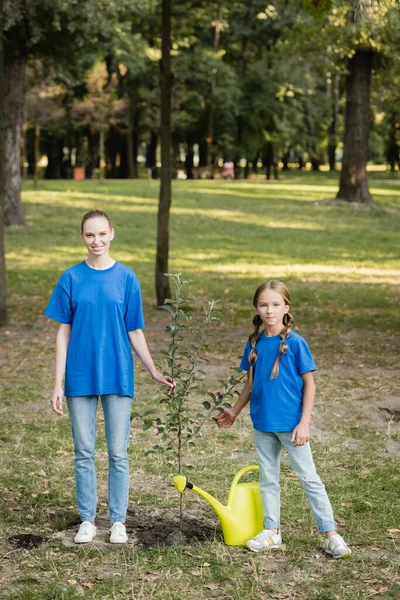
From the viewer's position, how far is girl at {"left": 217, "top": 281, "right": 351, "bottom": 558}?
197 inches

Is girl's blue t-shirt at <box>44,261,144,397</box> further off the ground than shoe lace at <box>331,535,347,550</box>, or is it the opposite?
girl's blue t-shirt at <box>44,261,144,397</box>

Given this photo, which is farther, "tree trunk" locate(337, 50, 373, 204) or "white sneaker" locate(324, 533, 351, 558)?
"tree trunk" locate(337, 50, 373, 204)

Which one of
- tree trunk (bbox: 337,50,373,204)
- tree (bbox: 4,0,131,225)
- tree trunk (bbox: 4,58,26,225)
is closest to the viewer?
tree (bbox: 4,0,131,225)

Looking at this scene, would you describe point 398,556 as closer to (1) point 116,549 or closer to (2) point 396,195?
(1) point 116,549

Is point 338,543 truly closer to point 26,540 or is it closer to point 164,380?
point 164,380

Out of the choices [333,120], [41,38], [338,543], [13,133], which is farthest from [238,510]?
[333,120]

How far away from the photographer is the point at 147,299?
14578 millimetres

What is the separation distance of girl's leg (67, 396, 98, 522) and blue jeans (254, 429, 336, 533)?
88 centimetres

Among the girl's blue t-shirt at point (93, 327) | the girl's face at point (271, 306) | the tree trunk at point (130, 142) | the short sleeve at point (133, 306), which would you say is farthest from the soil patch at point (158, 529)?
the tree trunk at point (130, 142)

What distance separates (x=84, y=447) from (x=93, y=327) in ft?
2.13

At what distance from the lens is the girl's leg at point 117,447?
5.17 m

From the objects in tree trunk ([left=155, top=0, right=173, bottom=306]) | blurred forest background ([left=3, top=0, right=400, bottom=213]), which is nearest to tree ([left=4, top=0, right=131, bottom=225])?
blurred forest background ([left=3, top=0, right=400, bottom=213])

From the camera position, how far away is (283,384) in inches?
197

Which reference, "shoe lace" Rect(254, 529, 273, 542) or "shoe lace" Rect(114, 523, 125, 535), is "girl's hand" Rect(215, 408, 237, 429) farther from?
"shoe lace" Rect(114, 523, 125, 535)
